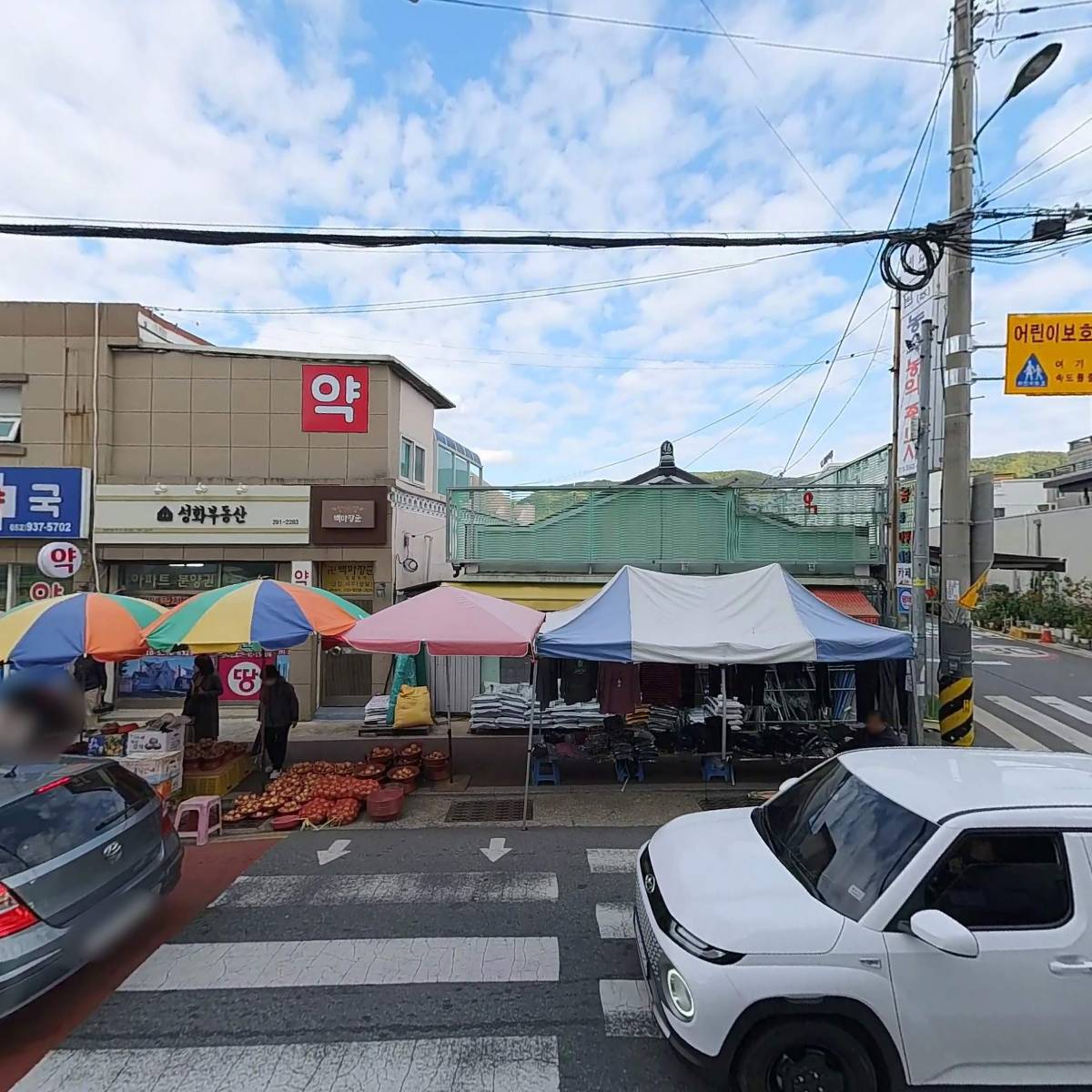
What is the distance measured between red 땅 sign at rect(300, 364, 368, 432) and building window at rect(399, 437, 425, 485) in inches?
44.5

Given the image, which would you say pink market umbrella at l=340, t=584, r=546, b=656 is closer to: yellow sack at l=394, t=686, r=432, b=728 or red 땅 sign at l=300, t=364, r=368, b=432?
yellow sack at l=394, t=686, r=432, b=728

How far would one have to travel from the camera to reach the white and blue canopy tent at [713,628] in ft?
27.5

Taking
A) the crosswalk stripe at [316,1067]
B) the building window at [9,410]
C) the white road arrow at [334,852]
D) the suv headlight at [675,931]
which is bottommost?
the white road arrow at [334,852]

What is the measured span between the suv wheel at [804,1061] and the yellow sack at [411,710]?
976 centimetres

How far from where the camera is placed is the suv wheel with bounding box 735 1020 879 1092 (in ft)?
10.9

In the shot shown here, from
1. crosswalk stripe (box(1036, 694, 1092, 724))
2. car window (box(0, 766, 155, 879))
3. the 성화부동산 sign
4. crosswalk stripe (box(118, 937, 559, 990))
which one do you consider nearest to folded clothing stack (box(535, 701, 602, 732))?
the 성화부동산 sign

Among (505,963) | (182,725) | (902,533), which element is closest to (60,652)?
(182,725)

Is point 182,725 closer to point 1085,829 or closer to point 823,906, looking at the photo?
point 823,906

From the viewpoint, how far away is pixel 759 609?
9234 millimetres

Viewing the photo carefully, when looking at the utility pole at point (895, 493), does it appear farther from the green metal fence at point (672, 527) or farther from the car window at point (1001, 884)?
the car window at point (1001, 884)

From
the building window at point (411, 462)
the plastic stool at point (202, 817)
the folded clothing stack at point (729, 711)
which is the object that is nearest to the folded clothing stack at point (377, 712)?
the building window at point (411, 462)

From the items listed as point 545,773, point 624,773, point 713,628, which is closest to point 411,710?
point 545,773

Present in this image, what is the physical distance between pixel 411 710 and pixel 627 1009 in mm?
8701

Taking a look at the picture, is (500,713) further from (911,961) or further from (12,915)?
(911,961)
